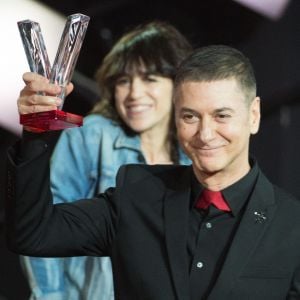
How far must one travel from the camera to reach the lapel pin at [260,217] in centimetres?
167

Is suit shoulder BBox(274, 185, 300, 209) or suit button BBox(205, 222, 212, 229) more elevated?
suit shoulder BBox(274, 185, 300, 209)

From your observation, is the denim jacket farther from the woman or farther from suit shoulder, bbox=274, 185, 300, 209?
suit shoulder, bbox=274, 185, 300, 209

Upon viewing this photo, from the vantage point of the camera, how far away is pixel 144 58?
2.47 meters

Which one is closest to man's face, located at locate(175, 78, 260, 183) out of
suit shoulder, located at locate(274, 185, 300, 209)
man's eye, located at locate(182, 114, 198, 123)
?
man's eye, located at locate(182, 114, 198, 123)

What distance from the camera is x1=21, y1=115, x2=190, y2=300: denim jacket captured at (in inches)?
90.4

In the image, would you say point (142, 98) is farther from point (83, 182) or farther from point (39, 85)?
point (39, 85)

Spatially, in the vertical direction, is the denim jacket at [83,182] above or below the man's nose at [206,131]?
below

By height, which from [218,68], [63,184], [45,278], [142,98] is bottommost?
[45,278]

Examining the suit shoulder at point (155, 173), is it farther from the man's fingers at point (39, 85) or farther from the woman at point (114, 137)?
the woman at point (114, 137)

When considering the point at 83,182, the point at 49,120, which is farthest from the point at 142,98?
the point at 49,120

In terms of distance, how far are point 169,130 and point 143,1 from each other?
73 centimetres

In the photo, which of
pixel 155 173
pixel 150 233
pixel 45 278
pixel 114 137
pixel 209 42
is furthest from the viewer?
pixel 209 42

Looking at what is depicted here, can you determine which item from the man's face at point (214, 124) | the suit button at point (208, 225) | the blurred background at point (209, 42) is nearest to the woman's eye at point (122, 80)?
the blurred background at point (209, 42)

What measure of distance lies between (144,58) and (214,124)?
84cm
